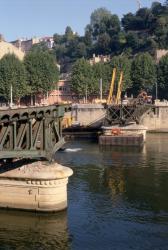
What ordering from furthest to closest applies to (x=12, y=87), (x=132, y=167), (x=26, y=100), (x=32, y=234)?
(x=26, y=100)
(x=12, y=87)
(x=132, y=167)
(x=32, y=234)

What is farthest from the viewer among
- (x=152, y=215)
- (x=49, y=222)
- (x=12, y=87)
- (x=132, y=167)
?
(x=12, y=87)

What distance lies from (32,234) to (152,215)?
1132cm

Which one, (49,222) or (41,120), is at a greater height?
(41,120)

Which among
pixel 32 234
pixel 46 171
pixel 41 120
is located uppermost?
pixel 41 120

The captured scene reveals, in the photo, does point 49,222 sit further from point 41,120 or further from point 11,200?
point 41,120

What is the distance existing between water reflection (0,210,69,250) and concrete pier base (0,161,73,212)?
78cm

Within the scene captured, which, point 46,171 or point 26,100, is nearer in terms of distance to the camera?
point 46,171

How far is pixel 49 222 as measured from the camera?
1769 inches

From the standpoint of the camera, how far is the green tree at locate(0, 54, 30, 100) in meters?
152

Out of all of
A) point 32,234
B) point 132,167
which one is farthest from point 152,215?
point 132,167

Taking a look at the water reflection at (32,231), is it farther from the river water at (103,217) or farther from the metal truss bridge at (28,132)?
the metal truss bridge at (28,132)

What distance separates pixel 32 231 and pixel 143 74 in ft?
447

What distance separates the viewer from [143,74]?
17500 cm

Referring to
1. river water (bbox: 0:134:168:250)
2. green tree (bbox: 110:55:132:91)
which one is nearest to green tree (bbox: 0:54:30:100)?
green tree (bbox: 110:55:132:91)
